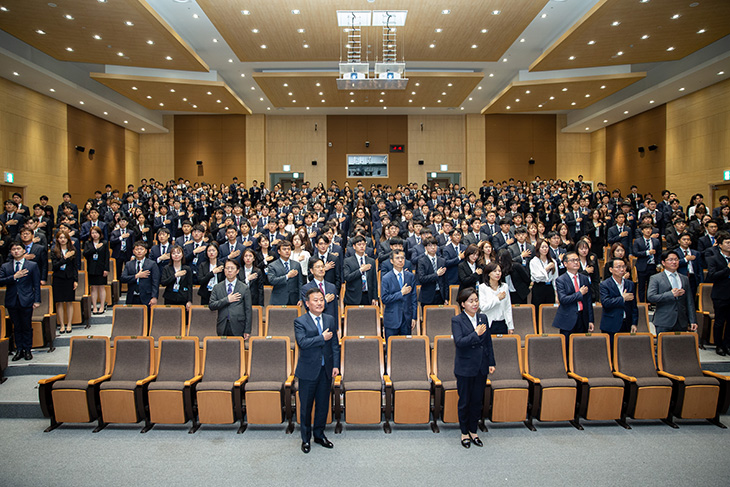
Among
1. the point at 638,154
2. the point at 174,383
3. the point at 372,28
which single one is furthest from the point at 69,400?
the point at 638,154

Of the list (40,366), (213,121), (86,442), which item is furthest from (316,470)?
(213,121)

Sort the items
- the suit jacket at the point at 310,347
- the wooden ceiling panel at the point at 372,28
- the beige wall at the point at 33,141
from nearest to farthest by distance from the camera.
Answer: the suit jacket at the point at 310,347 < the wooden ceiling panel at the point at 372,28 < the beige wall at the point at 33,141

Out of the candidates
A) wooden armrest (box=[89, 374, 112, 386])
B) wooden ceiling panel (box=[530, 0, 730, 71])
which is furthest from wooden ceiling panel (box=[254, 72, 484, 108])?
wooden armrest (box=[89, 374, 112, 386])

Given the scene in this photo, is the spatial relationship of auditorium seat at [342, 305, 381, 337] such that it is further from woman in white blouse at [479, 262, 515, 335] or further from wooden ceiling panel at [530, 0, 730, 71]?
wooden ceiling panel at [530, 0, 730, 71]

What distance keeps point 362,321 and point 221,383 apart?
1.67 m

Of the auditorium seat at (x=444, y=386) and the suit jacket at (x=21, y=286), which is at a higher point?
the suit jacket at (x=21, y=286)

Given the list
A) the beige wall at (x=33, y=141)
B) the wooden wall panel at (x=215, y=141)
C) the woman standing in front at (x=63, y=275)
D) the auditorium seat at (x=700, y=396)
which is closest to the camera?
the auditorium seat at (x=700, y=396)

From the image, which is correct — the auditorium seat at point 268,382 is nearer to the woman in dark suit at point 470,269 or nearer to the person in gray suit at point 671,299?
the woman in dark suit at point 470,269

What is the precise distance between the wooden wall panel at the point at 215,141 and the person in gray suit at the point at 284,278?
556 inches

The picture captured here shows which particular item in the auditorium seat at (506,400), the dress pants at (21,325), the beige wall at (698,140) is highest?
the beige wall at (698,140)

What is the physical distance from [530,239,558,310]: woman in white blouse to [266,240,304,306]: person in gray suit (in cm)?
288

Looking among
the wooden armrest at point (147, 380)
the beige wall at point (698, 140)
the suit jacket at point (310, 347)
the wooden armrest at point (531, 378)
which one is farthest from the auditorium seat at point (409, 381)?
the beige wall at point (698, 140)

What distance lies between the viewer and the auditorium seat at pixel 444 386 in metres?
4.12

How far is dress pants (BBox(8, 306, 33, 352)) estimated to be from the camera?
17.2 ft
